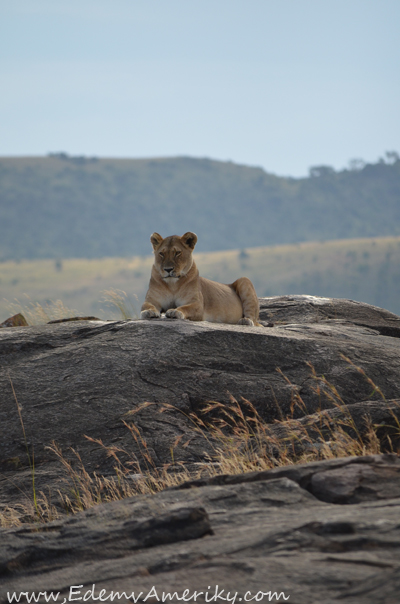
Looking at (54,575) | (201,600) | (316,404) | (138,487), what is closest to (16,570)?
(54,575)

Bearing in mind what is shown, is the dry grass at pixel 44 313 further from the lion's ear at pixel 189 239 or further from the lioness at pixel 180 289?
the lion's ear at pixel 189 239

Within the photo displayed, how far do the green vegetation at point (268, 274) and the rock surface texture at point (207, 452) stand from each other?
118m

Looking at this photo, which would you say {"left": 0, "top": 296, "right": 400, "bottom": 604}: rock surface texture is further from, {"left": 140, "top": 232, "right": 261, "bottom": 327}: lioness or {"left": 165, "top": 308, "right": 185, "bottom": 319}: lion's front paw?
{"left": 140, "top": 232, "right": 261, "bottom": 327}: lioness

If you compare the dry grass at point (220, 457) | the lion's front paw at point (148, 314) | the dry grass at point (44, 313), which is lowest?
the dry grass at point (220, 457)

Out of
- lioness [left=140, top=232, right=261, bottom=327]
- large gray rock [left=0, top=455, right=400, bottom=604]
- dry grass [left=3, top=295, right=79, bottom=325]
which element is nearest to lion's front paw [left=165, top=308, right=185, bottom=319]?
lioness [left=140, top=232, right=261, bottom=327]

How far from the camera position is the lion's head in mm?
8789

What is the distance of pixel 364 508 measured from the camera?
12.7 ft

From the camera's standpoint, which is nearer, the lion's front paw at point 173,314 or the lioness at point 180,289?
the lion's front paw at point 173,314

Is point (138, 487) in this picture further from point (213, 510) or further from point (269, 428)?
point (213, 510)

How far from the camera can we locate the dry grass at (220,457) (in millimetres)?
5672

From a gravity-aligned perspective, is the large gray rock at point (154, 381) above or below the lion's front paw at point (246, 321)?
below

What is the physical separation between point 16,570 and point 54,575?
0.35 meters

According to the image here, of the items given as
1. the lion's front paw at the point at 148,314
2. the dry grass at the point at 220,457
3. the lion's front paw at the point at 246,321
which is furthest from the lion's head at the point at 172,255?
the dry grass at the point at 220,457

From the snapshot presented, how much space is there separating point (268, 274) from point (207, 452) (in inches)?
5556
